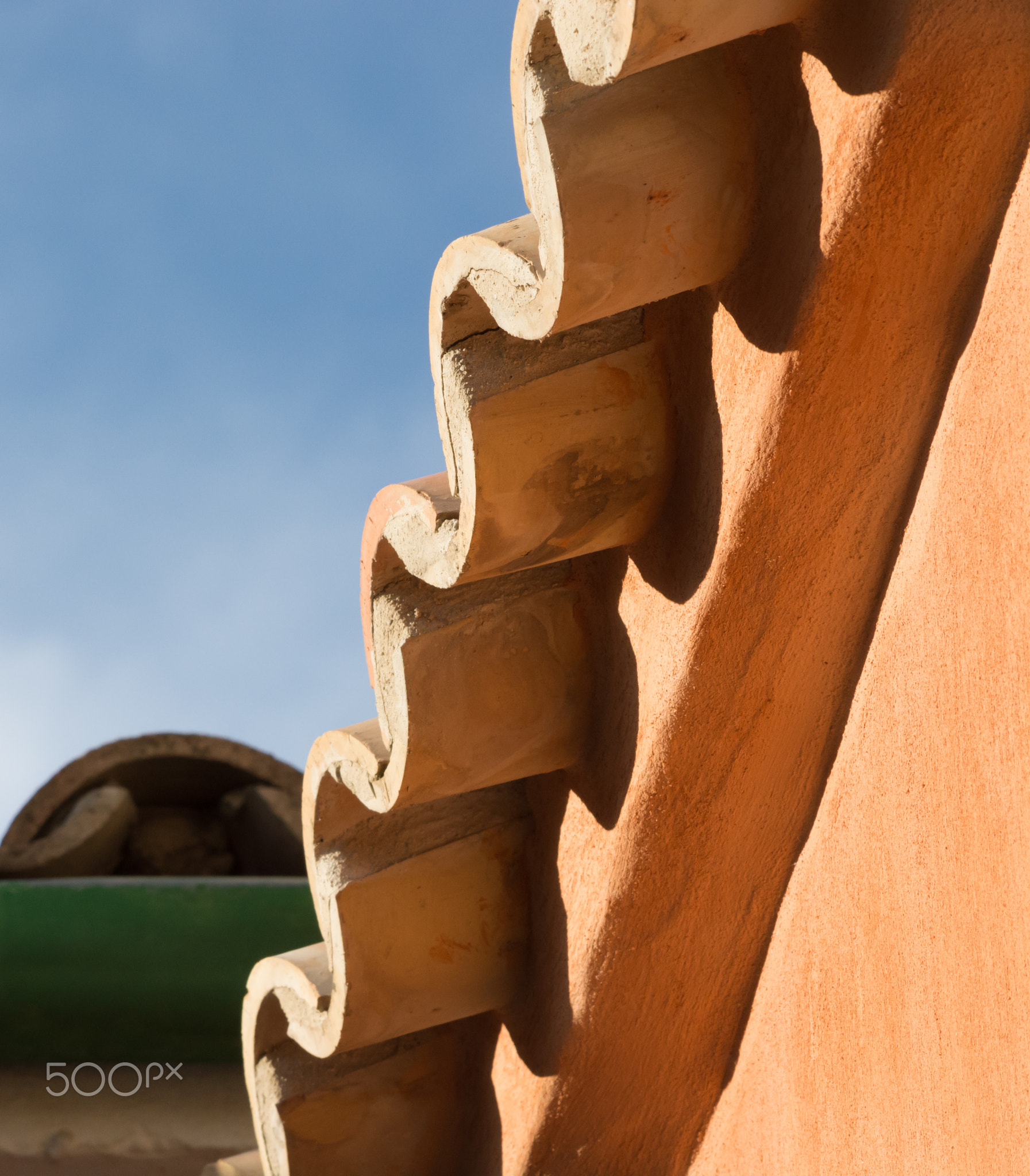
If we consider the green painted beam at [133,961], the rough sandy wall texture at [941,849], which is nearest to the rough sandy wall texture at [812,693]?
the rough sandy wall texture at [941,849]

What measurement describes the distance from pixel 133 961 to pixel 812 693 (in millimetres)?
2186

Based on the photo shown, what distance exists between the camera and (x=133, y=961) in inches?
122

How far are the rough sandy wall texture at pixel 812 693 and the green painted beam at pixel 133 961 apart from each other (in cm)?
152

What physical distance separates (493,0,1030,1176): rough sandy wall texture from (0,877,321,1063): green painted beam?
1524 millimetres

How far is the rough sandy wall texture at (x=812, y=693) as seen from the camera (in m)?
1.19

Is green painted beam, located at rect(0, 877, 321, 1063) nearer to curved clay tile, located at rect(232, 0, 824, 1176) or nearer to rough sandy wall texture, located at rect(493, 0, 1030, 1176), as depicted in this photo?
curved clay tile, located at rect(232, 0, 824, 1176)

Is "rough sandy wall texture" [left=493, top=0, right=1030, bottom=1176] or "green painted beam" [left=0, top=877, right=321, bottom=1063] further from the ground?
"green painted beam" [left=0, top=877, right=321, bottom=1063]

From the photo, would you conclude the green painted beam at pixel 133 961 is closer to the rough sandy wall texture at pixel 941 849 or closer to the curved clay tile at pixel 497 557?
the curved clay tile at pixel 497 557

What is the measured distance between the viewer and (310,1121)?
1894 millimetres

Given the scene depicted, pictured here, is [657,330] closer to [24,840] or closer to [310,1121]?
[310,1121]

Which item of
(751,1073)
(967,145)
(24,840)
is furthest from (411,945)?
(24,840)

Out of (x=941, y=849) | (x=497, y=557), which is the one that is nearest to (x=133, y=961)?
(x=497, y=557)

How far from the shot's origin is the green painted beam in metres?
3.05

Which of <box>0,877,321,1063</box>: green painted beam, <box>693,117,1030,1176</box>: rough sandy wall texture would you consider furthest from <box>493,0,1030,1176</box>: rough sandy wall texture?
<box>0,877,321,1063</box>: green painted beam
